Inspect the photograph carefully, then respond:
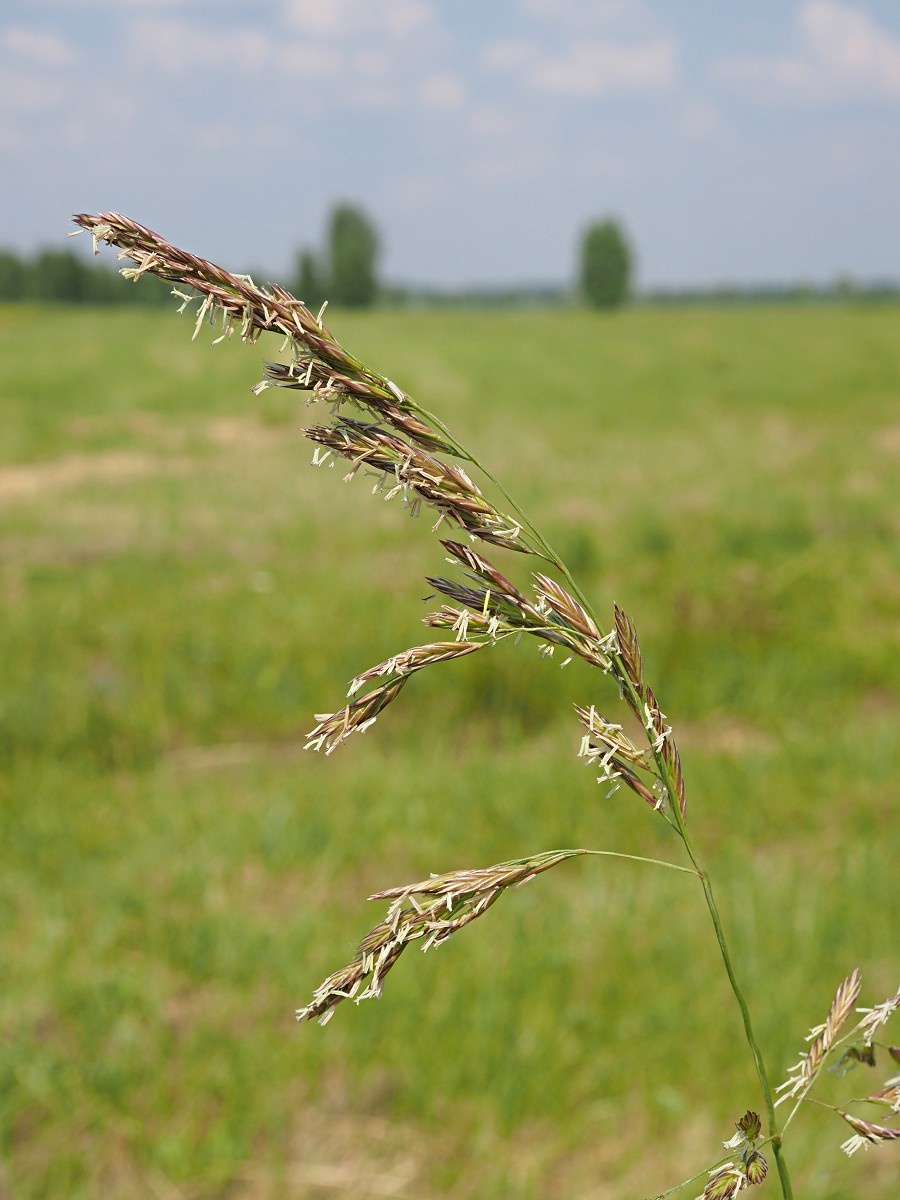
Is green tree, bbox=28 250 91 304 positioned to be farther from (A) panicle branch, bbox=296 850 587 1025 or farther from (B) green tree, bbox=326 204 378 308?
(A) panicle branch, bbox=296 850 587 1025

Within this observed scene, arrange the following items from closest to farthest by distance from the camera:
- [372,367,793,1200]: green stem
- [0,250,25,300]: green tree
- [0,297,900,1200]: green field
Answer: [372,367,793,1200]: green stem, [0,297,900,1200]: green field, [0,250,25,300]: green tree

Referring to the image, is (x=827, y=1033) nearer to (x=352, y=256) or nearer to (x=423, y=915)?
(x=423, y=915)

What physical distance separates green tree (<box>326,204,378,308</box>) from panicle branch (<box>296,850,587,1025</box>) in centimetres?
7802

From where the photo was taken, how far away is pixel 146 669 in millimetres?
6312

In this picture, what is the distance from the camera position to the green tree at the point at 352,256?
3046 inches

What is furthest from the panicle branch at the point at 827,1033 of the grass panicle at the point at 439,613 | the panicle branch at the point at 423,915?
the panicle branch at the point at 423,915

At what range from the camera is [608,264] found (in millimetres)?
91500

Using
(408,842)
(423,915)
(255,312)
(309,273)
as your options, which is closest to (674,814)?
(423,915)

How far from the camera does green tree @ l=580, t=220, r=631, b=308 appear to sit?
91.5m

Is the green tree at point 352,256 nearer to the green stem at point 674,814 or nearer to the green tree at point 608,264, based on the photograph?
the green tree at point 608,264

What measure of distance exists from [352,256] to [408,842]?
7867cm

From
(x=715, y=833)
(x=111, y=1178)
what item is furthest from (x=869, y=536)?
(x=111, y=1178)

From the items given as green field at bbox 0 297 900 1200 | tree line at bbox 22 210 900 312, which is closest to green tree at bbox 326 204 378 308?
tree line at bbox 22 210 900 312

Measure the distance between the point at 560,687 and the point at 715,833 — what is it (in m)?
1.64
